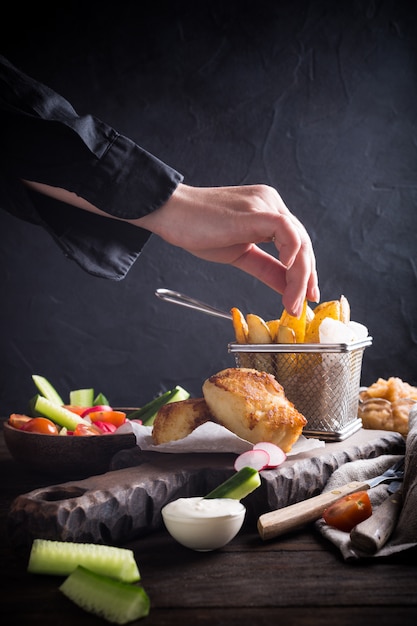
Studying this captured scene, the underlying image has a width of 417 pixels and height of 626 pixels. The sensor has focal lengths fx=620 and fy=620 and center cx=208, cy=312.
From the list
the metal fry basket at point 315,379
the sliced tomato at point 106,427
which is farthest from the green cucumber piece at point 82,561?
the metal fry basket at point 315,379

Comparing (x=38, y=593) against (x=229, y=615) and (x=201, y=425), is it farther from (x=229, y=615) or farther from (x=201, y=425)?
(x=201, y=425)

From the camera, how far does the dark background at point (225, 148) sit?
10.3ft

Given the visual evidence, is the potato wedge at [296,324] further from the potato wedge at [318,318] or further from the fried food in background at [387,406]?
the fried food in background at [387,406]

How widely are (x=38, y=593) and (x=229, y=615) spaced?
23 cm

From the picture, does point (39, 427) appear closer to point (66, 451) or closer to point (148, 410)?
point (66, 451)

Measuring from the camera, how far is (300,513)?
0.95 metres

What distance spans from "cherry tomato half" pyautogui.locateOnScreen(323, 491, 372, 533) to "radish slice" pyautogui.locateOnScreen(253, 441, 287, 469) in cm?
13

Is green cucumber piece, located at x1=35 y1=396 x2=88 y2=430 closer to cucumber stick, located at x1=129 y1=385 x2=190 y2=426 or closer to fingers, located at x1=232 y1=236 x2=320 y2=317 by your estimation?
cucumber stick, located at x1=129 y1=385 x2=190 y2=426

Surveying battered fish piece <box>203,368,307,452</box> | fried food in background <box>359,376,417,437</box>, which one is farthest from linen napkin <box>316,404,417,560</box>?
fried food in background <box>359,376,417,437</box>

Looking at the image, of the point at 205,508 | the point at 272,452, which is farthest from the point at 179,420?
the point at 205,508

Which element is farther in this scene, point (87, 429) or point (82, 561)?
point (87, 429)

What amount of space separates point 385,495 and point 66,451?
59 cm

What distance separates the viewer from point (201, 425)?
1118 mm

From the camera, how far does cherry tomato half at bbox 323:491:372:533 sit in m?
0.93
